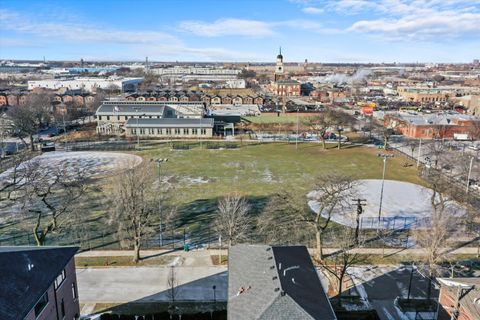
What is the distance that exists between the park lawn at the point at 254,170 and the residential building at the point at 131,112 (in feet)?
58.7

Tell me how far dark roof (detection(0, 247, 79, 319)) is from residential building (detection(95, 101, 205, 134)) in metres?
62.6

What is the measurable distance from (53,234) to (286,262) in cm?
2316

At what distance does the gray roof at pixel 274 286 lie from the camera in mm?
15508

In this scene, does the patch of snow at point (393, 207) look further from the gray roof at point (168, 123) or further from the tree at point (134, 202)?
the gray roof at point (168, 123)

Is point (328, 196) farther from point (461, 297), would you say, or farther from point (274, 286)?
point (274, 286)

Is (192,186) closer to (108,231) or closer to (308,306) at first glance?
(108,231)

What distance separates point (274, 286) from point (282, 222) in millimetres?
18328

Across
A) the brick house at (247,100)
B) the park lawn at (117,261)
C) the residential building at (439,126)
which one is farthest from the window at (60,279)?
the brick house at (247,100)

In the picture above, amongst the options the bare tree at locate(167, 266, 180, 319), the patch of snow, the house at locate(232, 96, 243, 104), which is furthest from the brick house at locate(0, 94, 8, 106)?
the bare tree at locate(167, 266, 180, 319)

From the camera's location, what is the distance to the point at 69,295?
20.4 m

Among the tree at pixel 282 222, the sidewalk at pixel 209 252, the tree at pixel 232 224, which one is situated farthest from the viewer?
the tree at pixel 282 222

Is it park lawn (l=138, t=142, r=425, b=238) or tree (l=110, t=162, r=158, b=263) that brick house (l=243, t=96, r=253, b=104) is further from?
tree (l=110, t=162, r=158, b=263)

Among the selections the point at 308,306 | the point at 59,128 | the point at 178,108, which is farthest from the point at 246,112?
the point at 308,306

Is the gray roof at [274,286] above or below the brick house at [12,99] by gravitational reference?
below
